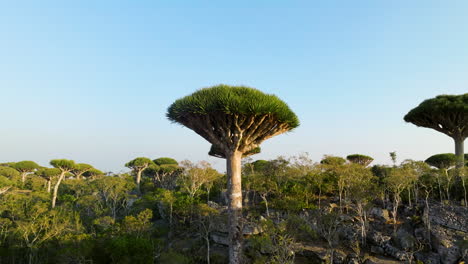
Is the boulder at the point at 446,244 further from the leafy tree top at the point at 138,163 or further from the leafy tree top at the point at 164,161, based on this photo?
the leafy tree top at the point at 164,161

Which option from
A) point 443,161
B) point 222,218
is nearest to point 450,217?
point 443,161

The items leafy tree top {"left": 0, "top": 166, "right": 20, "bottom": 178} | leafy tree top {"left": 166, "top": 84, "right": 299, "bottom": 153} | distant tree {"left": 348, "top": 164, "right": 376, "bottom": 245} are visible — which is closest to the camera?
leafy tree top {"left": 166, "top": 84, "right": 299, "bottom": 153}

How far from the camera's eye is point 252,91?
13797 millimetres

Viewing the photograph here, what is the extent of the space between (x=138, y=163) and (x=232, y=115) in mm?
48926

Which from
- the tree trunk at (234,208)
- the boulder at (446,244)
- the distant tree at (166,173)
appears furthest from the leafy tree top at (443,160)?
the distant tree at (166,173)

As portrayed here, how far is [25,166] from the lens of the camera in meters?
55.6

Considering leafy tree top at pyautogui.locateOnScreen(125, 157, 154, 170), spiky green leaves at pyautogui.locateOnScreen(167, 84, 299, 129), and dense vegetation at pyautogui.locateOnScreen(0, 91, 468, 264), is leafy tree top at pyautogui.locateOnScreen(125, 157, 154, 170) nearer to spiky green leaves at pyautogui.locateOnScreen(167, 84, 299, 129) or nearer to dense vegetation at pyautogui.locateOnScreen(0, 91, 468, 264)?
dense vegetation at pyautogui.locateOnScreen(0, 91, 468, 264)

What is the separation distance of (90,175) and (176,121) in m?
68.7

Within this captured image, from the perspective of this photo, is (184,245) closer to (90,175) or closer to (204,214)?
(204,214)

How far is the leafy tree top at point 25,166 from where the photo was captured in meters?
55.4

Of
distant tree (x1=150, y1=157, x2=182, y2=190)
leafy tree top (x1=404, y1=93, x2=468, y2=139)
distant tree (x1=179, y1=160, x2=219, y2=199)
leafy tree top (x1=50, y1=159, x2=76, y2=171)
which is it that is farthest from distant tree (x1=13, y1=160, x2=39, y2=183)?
leafy tree top (x1=404, y1=93, x2=468, y2=139)

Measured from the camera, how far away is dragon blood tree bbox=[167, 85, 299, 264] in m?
12.8

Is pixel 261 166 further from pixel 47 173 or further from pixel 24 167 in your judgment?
pixel 24 167

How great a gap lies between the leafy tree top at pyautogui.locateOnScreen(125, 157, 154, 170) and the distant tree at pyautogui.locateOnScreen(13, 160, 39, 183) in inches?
822
